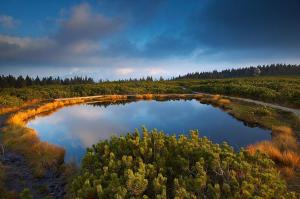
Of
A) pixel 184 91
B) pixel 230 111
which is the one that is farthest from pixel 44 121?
pixel 184 91

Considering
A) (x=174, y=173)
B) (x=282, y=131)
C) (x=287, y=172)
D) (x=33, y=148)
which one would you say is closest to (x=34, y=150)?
(x=33, y=148)

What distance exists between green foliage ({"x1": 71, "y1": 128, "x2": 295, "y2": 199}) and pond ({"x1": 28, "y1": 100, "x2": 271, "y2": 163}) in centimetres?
766

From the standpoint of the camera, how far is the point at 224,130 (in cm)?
2341

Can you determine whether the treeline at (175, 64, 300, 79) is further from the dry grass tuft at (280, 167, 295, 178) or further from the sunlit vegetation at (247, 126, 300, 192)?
the dry grass tuft at (280, 167, 295, 178)

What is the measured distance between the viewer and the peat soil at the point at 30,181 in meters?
11.1

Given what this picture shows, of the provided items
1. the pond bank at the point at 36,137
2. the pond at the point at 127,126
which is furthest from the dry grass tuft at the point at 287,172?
the pond bank at the point at 36,137

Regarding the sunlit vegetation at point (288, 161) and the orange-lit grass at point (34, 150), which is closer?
the sunlit vegetation at point (288, 161)

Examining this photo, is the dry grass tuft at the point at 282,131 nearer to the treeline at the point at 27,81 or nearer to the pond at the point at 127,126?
the pond at the point at 127,126

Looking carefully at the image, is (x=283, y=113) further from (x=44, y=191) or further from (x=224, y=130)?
(x=44, y=191)

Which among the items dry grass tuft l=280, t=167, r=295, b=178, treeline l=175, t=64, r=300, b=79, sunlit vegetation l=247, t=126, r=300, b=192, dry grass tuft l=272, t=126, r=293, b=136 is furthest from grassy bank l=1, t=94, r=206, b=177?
treeline l=175, t=64, r=300, b=79

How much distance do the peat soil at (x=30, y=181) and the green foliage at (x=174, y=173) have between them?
2956 mm

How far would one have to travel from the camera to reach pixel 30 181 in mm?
12164

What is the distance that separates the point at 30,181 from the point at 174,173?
7272 millimetres

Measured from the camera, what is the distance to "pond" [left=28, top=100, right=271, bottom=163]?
2053cm
